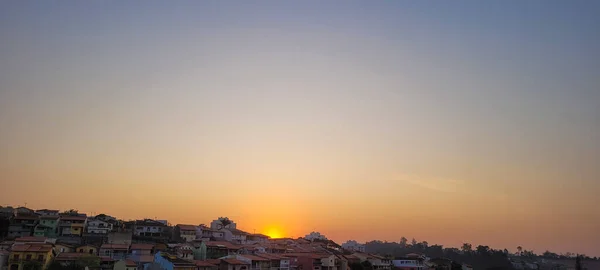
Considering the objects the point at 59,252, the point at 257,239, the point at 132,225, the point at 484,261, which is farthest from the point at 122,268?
the point at 484,261

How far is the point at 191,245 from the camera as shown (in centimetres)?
5250

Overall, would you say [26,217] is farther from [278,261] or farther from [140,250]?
[278,261]

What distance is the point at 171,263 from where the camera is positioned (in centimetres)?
4041

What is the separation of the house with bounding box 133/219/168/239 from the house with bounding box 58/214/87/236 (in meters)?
6.75

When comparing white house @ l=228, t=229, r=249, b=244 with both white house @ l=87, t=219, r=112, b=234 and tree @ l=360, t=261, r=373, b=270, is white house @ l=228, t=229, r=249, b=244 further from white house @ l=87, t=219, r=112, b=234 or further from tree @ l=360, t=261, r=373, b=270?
white house @ l=87, t=219, r=112, b=234

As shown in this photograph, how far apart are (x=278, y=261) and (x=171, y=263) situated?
1511cm

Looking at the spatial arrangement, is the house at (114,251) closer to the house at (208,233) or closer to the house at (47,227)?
the house at (47,227)

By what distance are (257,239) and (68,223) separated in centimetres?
2806

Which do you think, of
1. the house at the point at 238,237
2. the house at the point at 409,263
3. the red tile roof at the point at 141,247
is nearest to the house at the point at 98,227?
the red tile roof at the point at 141,247

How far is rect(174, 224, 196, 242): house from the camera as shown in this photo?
201 feet

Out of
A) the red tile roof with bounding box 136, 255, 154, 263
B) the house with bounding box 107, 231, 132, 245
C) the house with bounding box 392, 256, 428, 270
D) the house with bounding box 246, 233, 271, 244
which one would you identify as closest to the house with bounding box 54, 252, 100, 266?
the red tile roof with bounding box 136, 255, 154, 263

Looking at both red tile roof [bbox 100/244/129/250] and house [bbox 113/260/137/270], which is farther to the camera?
red tile roof [bbox 100/244/129/250]

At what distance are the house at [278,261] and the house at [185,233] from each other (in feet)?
41.7

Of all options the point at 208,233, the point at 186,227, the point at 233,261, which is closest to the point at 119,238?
the point at 233,261
